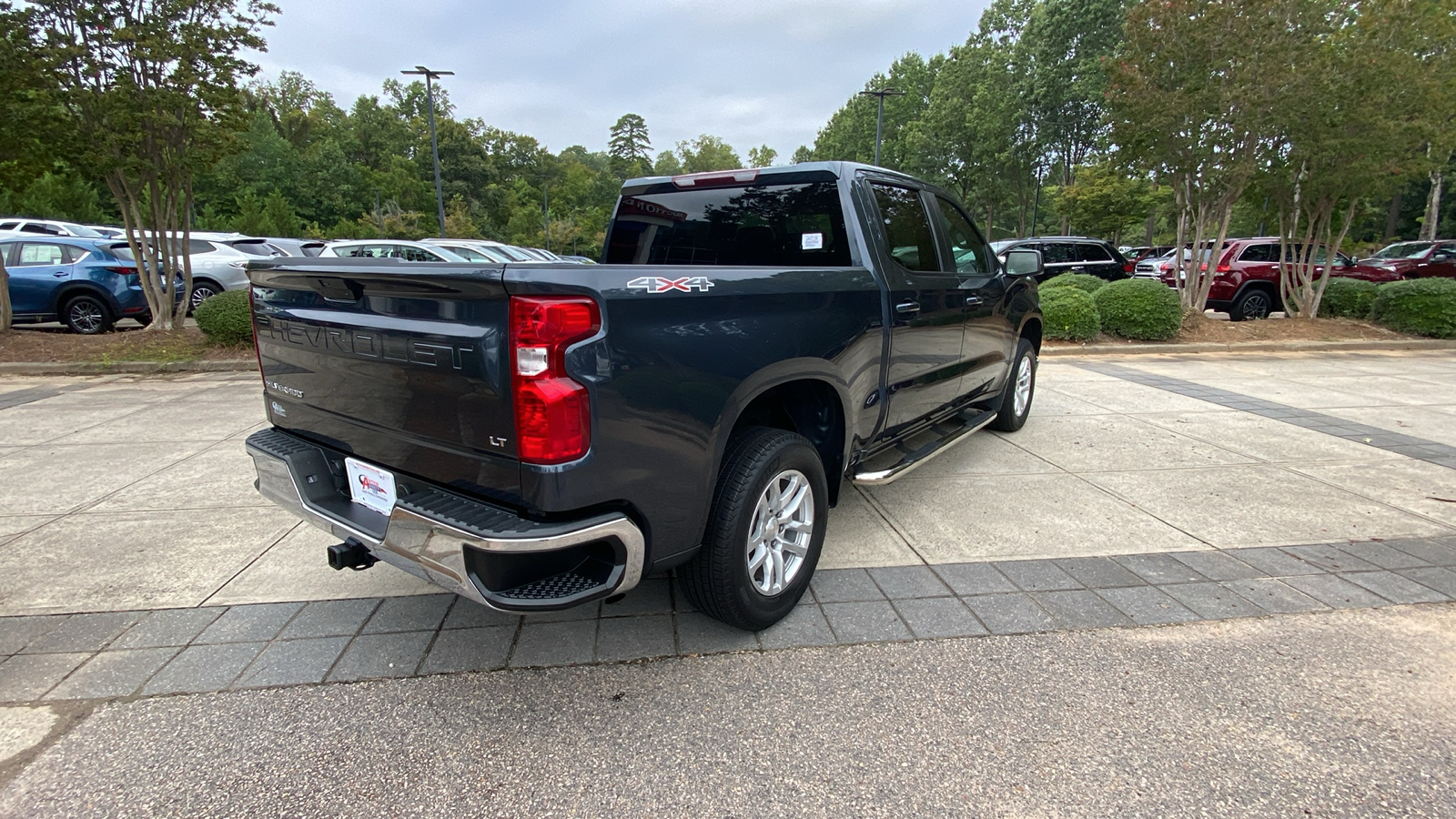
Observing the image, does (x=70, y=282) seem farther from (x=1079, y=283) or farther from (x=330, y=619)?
(x=1079, y=283)

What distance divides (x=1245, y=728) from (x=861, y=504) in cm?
223

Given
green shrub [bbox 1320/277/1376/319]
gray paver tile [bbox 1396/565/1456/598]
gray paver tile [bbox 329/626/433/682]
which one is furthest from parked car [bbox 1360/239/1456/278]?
gray paver tile [bbox 329/626/433/682]

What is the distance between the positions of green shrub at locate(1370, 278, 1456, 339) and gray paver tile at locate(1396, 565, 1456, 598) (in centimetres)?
1135

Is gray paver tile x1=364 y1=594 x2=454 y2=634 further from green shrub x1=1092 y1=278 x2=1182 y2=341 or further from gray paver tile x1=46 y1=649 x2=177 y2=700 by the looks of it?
green shrub x1=1092 y1=278 x2=1182 y2=341

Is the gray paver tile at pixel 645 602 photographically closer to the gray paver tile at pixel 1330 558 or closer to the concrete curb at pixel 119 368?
the gray paver tile at pixel 1330 558

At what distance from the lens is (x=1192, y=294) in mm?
11820

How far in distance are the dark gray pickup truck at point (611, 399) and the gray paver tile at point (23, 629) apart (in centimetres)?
109

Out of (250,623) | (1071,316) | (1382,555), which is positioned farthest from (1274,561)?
(1071,316)

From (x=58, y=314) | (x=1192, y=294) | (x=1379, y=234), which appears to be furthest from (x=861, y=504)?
(x=1379, y=234)

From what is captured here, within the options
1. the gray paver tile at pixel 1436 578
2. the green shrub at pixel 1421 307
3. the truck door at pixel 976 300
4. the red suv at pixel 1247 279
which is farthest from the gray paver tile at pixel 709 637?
the green shrub at pixel 1421 307

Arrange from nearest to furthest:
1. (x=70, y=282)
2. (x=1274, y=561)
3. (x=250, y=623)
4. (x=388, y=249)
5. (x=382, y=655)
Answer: (x=382, y=655)
(x=250, y=623)
(x=1274, y=561)
(x=70, y=282)
(x=388, y=249)

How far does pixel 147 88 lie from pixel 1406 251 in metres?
25.3

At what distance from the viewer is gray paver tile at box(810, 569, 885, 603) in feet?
10.2

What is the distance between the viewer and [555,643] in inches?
108
